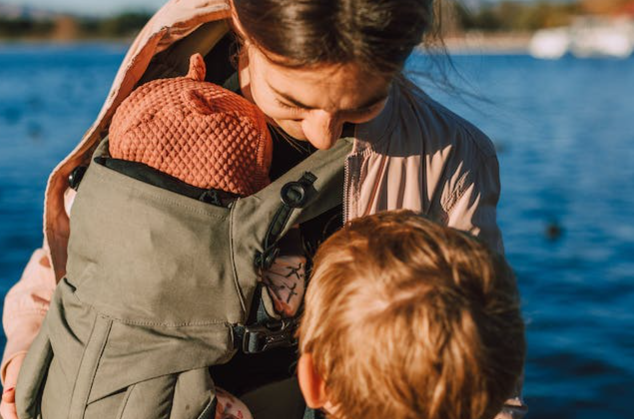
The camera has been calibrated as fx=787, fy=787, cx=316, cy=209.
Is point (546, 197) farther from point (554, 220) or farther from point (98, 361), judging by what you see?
point (98, 361)

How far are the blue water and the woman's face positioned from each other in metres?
0.28

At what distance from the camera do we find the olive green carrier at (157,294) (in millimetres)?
1700

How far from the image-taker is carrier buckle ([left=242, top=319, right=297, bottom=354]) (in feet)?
5.84

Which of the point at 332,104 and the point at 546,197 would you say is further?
the point at 546,197

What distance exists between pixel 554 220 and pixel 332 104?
Answer: 8836mm

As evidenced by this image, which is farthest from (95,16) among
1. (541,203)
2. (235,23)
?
(235,23)

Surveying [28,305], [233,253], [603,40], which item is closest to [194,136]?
[233,253]

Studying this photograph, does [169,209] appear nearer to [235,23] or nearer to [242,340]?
[242,340]

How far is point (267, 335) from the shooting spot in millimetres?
1806

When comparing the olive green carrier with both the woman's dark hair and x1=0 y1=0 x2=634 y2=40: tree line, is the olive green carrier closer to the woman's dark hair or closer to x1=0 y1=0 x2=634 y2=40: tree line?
the woman's dark hair

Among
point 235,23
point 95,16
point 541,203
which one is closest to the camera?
point 235,23

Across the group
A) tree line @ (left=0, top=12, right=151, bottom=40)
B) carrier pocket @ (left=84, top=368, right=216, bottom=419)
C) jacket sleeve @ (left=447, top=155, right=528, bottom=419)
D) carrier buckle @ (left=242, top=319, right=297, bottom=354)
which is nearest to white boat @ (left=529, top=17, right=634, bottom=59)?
tree line @ (left=0, top=12, right=151, bottom=40)

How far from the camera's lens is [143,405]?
67.3 inches

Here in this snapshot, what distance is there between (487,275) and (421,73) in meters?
0.64
